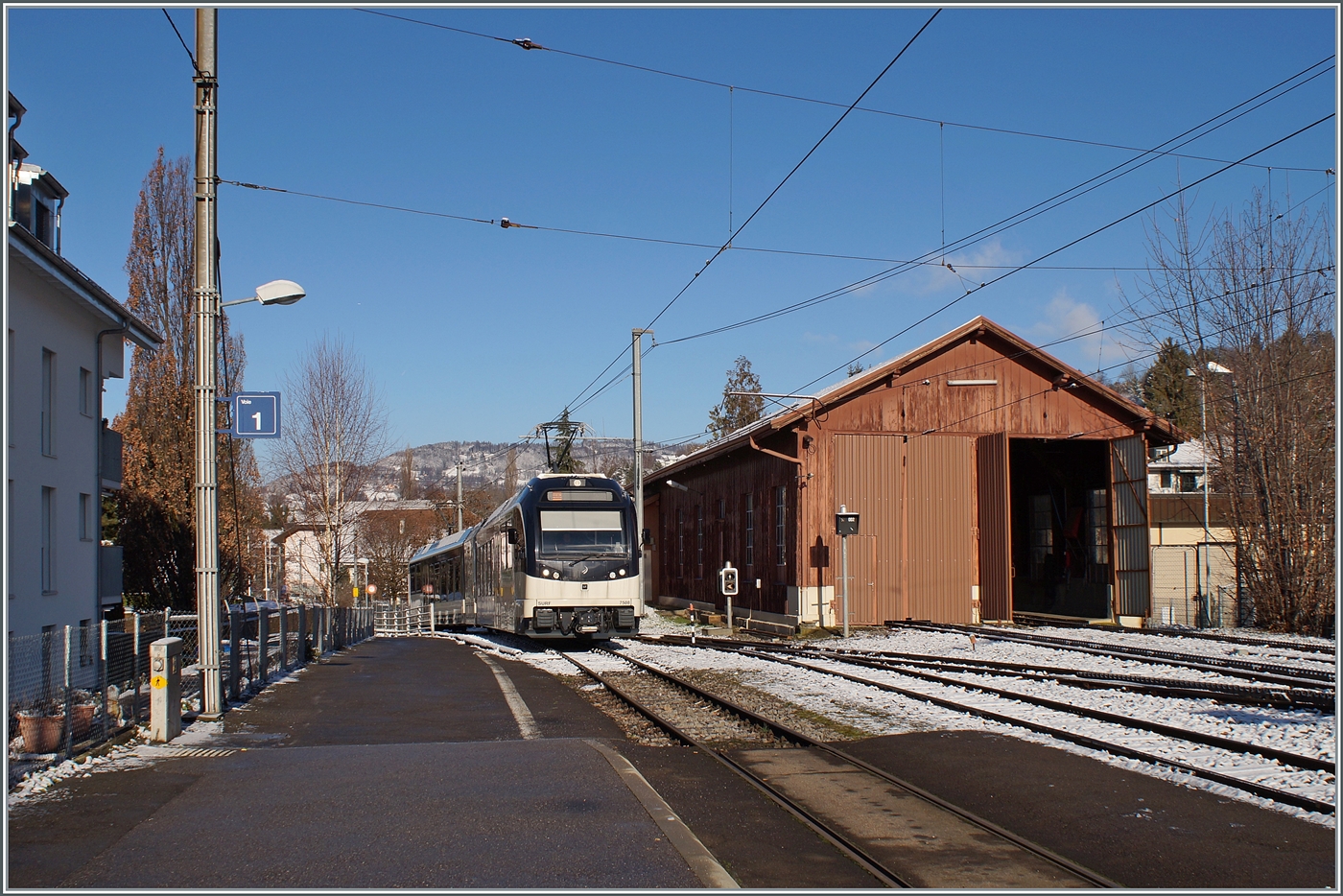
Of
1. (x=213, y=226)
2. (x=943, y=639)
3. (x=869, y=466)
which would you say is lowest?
(x=943, y=639)

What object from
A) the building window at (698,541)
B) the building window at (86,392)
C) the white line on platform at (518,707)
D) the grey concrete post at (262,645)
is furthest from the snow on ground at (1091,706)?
the building window at (698,541)

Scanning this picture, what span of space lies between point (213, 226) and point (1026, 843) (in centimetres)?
1031

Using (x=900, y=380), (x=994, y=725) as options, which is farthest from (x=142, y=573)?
(x=994, y=725)

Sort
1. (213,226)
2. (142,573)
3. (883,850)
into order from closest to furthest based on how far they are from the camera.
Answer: (883,850) → (213,226) → (142,573)

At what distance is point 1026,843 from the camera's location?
6.59 metres

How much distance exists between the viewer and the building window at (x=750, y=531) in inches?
1250

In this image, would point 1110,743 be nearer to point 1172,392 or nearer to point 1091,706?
point 1091,706

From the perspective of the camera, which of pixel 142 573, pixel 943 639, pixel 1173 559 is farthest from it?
pixel 1173 559

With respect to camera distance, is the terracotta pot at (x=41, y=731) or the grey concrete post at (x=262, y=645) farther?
the grey concrete post at (x=262, y=645)

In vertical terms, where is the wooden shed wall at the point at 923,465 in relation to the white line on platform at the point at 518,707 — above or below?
above

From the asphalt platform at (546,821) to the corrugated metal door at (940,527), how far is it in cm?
1761

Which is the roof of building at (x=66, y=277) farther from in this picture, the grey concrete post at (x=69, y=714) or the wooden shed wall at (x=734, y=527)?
the wooden shed wall at (x=734, y=527)

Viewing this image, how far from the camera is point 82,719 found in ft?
31.2

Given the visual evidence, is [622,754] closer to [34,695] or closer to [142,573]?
[34,695]
